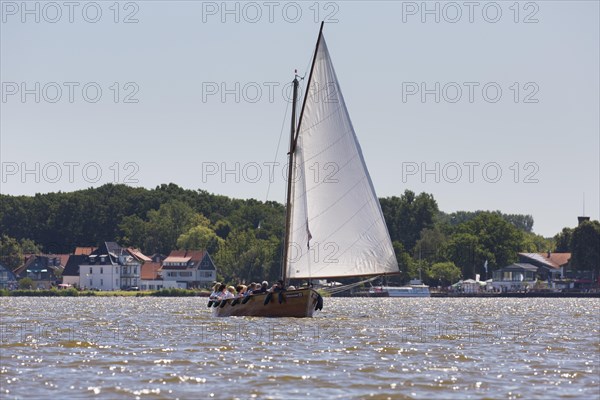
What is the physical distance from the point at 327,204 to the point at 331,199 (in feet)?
1.07

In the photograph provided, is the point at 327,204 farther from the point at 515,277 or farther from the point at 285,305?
the point at 515,277

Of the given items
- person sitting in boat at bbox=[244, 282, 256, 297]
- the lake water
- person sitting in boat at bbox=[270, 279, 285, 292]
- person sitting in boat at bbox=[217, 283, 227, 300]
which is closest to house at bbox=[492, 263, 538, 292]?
person sitting in boat at bbox=[217, 283, 227, 300]

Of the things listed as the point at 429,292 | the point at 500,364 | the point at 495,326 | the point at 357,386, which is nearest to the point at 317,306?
the point at 495,326

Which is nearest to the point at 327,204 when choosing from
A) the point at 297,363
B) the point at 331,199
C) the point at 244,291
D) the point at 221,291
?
the point at 331,199

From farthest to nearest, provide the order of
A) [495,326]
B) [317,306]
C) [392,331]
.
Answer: [317,306]
[495,326]
[392,331]

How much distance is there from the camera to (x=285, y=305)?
6081 centimetres

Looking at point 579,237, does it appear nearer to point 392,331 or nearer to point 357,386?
point 392,331

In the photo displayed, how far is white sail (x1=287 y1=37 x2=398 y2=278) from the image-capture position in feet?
195

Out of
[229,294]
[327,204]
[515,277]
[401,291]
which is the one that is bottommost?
[229,294]

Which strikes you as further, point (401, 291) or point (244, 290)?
point (401, 291)

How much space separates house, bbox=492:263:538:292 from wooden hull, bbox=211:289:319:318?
427 feet

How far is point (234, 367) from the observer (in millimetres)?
33938

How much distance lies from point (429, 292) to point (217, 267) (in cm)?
3638

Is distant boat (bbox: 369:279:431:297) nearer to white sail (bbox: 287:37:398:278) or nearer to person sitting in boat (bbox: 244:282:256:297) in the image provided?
person sitting in boat (bbox: 244:282:256:297)
